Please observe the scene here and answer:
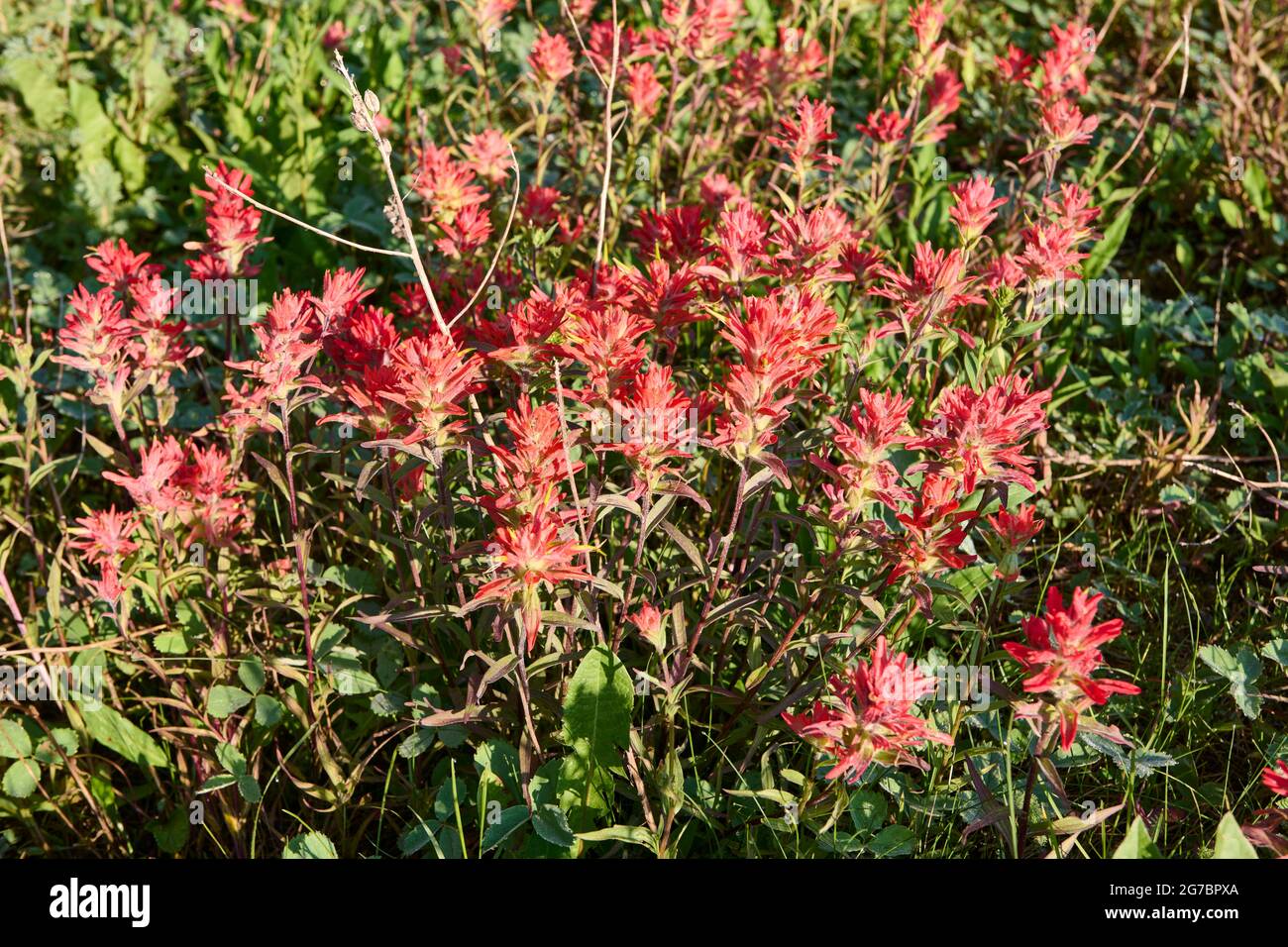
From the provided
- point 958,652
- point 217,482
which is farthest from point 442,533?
point 958,652

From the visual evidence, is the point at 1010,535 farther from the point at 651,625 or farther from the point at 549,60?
the point at 549,60

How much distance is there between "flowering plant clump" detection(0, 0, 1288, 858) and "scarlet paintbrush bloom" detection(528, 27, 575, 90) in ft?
0.04

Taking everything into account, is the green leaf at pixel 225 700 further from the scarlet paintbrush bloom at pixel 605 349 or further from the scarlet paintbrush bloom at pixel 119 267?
the scarlet paintbrush bloom at pixel 605 349

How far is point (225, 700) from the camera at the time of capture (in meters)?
2.37

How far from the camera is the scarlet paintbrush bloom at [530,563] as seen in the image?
1754 millimetres

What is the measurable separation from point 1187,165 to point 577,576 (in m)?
3.15

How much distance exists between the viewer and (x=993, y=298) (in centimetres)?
235

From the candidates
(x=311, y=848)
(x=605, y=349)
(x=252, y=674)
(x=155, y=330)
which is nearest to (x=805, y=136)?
(x=605, y=349)

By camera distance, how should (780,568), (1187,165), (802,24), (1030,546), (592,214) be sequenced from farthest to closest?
(802,24) < (1187,165) < (592,214) < (1030,546) < (780,568)

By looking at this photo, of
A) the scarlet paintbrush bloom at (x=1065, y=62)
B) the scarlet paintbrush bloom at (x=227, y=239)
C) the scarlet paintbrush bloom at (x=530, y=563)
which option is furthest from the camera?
the scarlet paintbrush bloom at (x=1065, y=62)

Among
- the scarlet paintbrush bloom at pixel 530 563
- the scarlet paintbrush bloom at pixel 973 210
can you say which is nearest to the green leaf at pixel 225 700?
the scarlet paintbrush bloom at pixel 530 563

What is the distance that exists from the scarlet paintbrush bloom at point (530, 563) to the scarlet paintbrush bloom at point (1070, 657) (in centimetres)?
73

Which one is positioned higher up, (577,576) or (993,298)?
(993,298)
